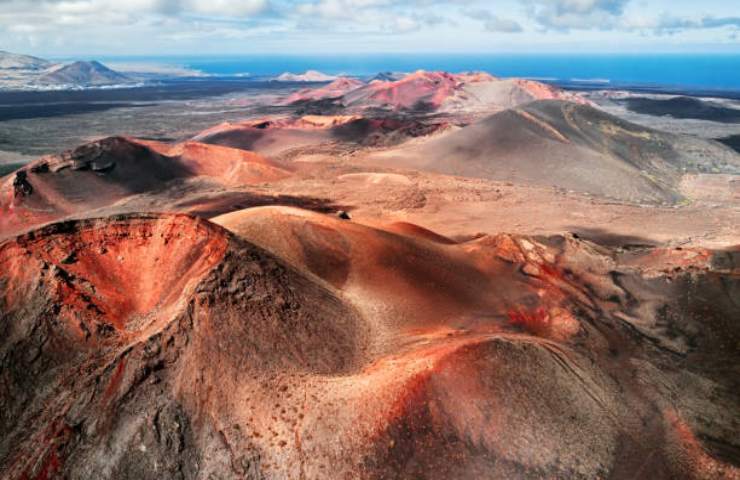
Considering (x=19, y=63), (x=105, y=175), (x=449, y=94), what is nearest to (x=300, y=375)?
(x=105, y=175)

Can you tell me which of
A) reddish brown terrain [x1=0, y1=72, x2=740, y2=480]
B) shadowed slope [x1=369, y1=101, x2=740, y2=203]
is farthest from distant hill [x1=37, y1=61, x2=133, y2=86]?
reddish brown terrain [x1=0, y1=72, x2=740, y2=480]

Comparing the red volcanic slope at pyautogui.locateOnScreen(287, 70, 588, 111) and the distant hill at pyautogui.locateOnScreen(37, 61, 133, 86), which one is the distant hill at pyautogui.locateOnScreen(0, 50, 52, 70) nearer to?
the distant hill at pyautogui.locateOnScreen(37, 61, 133, 86)

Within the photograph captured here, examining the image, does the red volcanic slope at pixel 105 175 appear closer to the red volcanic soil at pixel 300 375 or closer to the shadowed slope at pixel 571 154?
the shadowed slope at pixel 571 154

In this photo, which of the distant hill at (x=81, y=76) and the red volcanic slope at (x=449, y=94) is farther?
the distant hill at (x=81, y=76)

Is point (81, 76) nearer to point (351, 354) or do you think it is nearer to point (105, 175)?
point (105, 175)

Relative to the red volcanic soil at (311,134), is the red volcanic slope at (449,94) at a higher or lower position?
higher

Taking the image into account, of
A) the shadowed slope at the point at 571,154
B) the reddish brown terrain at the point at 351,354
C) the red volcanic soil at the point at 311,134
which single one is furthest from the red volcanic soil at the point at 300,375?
the red volcanic soil at the point at 311,134
